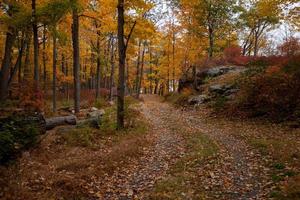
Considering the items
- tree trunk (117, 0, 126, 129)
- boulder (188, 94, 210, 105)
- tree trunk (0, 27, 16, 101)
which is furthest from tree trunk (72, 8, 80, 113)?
boulder (188, 94, 210, 105)

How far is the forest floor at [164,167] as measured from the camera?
732 cm

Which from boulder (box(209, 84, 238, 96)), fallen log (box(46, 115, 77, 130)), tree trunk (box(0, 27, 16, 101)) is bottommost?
fallen log (box(46, 115, 77, 130))

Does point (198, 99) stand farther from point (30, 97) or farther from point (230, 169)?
point (230, 169)

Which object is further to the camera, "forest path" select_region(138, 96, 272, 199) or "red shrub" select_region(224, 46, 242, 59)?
"red shrub" select_region(224, 46, 242, 59)

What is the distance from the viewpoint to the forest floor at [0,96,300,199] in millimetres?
7324

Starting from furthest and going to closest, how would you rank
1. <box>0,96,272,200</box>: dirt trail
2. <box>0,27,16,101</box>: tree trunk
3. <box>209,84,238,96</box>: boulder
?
<box>209,84,238,96</box>: boulder < <box>0,27,16,101</box>: tree trunk < <box>0,96,272,200</box>: dirt trail

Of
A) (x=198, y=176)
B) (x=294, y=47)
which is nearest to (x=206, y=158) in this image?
(x=198, y=176)

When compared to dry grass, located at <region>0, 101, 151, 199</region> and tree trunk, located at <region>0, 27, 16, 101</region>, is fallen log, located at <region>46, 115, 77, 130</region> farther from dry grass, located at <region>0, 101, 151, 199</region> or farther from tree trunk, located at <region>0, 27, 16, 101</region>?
tree trunk, located at <region>0, 27, 16, 101</region>

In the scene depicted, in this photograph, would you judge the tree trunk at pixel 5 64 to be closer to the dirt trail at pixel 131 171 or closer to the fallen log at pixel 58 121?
the fallen log at pixel 58 121

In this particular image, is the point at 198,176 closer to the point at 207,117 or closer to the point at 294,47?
the point at 207,117

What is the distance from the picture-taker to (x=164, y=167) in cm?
949

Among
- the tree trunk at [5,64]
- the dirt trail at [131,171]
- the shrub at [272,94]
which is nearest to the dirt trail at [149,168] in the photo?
the dirt trail at [131,171]

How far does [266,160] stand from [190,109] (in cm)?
1219

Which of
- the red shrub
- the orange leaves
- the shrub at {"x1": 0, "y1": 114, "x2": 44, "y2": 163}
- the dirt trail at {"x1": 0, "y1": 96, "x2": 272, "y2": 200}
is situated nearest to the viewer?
the dirt trail at {"x1": 0, "y1": 96, "x2": 272, "y2": 200}
